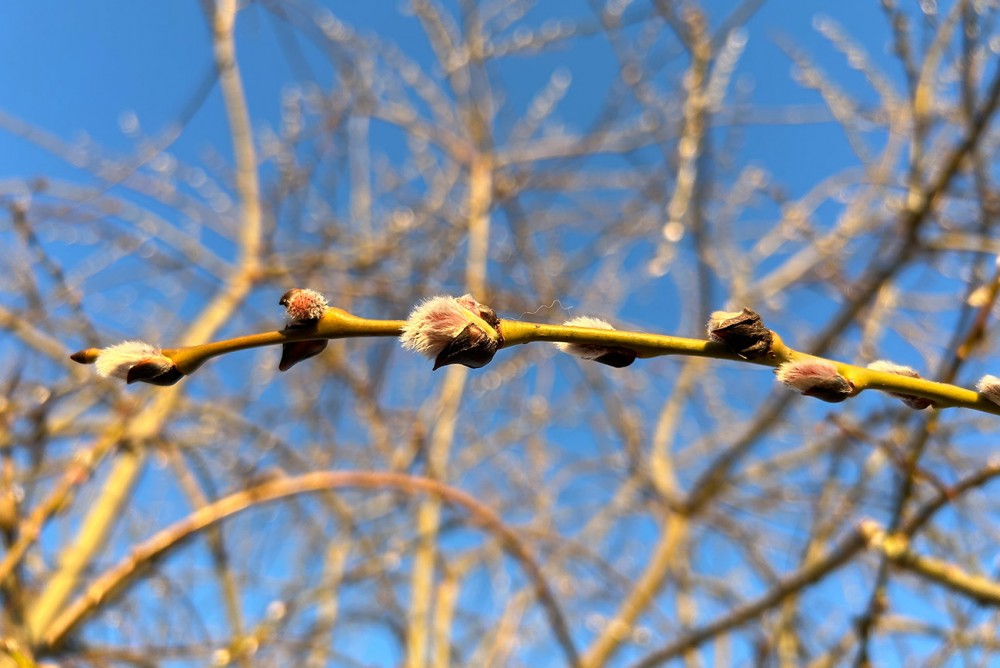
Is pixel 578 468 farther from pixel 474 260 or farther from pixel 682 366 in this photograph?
pixel 474 260

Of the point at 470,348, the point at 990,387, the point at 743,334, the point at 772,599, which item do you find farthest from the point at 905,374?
the point at 772,599

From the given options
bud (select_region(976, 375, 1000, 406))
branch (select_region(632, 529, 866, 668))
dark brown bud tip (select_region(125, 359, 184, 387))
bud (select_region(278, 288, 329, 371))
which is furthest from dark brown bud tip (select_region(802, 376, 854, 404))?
branch (select_region(632, 529, 866, 668))

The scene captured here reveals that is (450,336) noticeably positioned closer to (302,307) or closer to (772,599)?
(302,307)

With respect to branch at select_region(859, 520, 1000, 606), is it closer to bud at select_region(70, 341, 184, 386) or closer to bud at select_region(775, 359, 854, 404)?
A: bud at select_region(775, 359, 854, 404)

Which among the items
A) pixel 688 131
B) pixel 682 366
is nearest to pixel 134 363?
pixel 688 131

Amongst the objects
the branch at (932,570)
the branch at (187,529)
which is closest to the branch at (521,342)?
the branch at (932,570)
